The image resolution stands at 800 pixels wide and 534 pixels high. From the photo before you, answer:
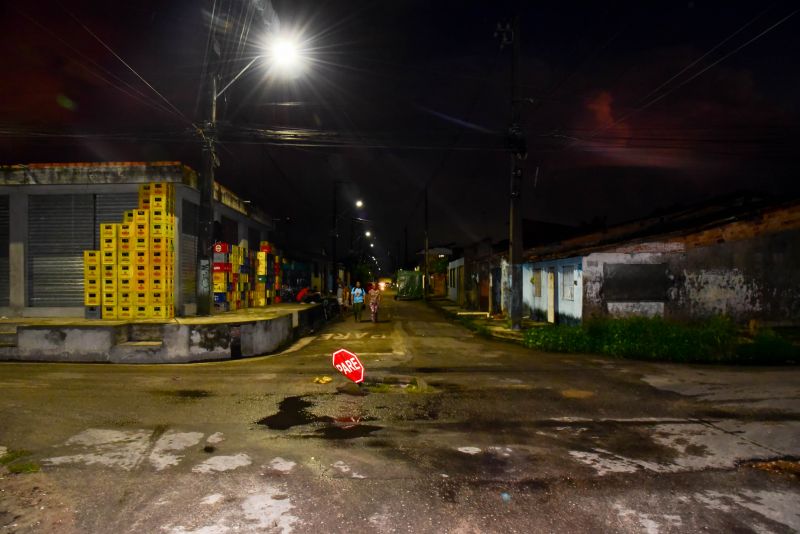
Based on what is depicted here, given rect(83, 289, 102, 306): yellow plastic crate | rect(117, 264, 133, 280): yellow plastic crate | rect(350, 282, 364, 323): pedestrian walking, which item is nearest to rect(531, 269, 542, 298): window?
rect(350, 282, 364, 323): pedestrian walking

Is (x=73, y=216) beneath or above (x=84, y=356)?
above

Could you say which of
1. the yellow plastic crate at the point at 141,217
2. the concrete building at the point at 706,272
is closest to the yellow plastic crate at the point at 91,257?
the yellow plastic crate at the point at 141,217

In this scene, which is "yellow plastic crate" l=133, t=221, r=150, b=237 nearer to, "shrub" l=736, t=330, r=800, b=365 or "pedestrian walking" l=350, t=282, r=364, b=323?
"pedestrian walking" l=350, t=282, r=364, b=323

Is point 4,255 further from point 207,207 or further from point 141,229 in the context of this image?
point 207,207

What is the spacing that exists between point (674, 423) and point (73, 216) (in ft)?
57.5

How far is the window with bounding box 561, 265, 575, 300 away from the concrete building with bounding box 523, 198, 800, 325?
0.66 metres

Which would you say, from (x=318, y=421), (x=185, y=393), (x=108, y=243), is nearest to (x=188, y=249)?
(x=108, y=243)

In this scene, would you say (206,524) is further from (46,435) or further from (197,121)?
(197,121)

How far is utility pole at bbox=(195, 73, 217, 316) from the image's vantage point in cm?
1477

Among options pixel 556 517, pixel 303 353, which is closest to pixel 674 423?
pixel 556 517

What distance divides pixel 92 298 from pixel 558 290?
1696 centimetres

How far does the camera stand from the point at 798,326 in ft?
57.1

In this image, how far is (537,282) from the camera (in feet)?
80.0

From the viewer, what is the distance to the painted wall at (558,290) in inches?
741
